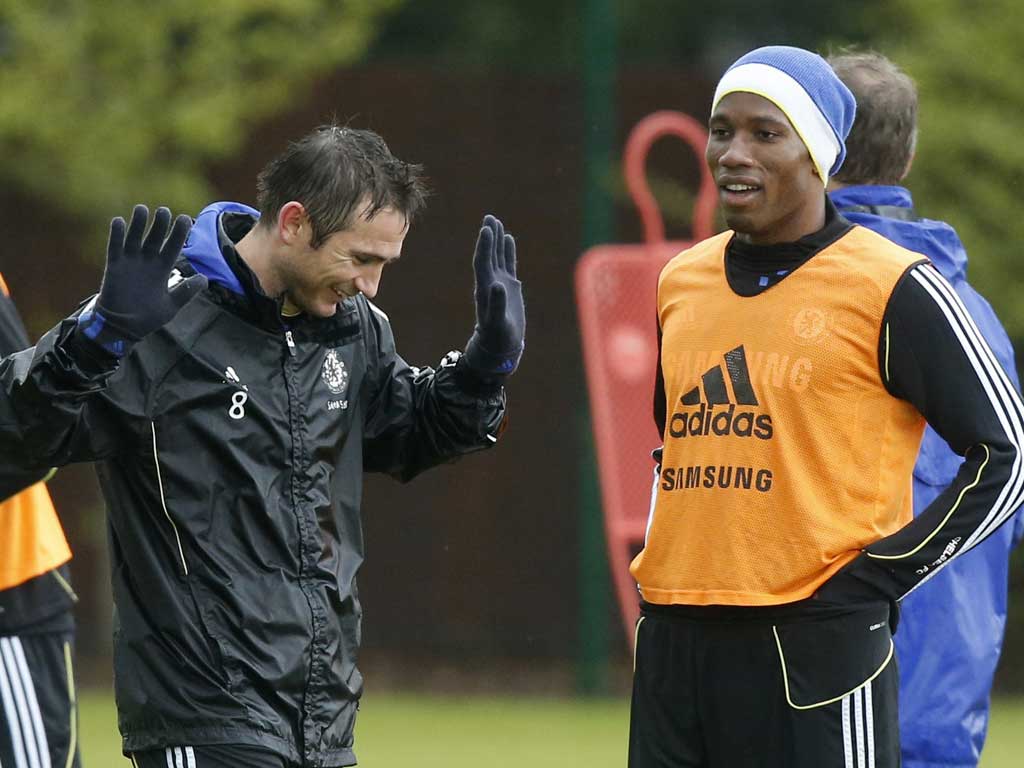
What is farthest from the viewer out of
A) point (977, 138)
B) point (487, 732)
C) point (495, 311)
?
point (977, 138)

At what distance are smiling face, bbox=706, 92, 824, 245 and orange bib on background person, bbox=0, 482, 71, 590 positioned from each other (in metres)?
1.84

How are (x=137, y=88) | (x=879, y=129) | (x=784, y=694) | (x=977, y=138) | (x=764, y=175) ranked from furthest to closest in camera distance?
(x=137, y=88) → (x=977, y=138) → (x=879, y=129) → (x=764, y=175) → (x=784, y=694)

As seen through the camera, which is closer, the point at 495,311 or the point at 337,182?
the point at 337,182

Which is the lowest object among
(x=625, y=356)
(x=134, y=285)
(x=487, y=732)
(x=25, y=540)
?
(x=487, y=732)

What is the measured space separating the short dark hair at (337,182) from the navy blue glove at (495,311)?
8.2 inches

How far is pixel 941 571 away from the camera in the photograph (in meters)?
4.46

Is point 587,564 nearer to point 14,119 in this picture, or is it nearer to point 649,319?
point 649,319

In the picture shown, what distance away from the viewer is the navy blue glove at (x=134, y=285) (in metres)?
3.68

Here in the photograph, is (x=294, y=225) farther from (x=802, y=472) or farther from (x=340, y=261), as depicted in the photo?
(x=802, y=472)

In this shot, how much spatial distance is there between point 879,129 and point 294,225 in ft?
4.62

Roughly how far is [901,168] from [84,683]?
7.42 metres

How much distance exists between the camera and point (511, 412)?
1097 cm

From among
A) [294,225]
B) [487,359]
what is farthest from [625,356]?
[294,225]

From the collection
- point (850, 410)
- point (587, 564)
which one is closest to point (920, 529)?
point (850, 410)
